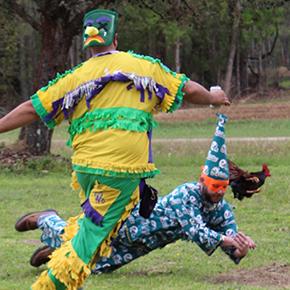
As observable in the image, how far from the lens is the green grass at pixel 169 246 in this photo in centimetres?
721

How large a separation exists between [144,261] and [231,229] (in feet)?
4.00

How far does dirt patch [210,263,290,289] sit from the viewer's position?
7.02 metres

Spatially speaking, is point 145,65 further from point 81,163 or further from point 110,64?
point 81,163

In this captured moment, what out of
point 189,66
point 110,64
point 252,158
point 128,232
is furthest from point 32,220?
point 189,66

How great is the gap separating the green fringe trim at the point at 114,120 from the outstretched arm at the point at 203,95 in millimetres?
352

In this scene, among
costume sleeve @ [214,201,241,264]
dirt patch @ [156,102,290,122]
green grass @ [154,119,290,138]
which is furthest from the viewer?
dirt patch @ [156,102,290,122]

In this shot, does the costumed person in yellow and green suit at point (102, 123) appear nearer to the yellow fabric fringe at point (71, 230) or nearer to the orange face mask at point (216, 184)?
the yellow fabric fringe at point (71, 230)

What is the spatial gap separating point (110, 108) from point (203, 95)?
0.64m

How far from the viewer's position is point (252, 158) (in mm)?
21141

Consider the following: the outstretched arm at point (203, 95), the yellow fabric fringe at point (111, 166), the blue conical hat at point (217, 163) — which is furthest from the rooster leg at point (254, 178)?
the yellow fabric fringe at point (111, 166)

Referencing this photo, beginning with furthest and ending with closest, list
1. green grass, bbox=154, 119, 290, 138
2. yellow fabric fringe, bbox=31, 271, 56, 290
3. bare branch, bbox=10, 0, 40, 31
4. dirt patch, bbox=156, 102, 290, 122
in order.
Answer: dirt patch, bbox=156, 102, 290, 122 → green grass, bbox=154, 119, 290, 138 → bare branch, bbox=10, 0, 40, 31 → yellow fabric fringe, bbox=31, 271, 56, 290

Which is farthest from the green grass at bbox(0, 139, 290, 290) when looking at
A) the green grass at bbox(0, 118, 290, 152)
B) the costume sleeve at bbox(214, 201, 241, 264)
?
the green grass at bbox(0, 118, 290, 152)

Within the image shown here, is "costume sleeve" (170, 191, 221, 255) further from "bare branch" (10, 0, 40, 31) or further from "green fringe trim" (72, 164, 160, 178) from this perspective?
"bare branch" (10, 0, 40, 31)

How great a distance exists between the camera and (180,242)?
9391 millimetres
